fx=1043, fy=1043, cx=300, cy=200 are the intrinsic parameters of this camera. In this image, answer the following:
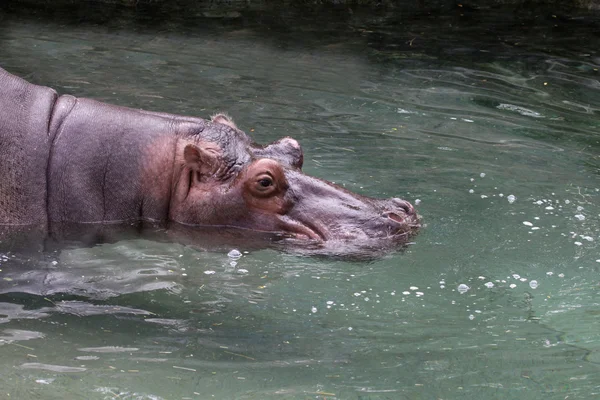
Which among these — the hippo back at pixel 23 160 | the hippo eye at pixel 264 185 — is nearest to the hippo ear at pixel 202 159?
the hippo eye at pixel 264 185

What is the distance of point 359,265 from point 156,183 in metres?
1.46

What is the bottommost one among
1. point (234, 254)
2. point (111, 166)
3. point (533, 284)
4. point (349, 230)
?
point (234, 254)

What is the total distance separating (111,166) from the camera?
6715 millimetres

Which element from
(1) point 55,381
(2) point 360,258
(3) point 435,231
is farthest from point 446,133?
(1) point 55,381

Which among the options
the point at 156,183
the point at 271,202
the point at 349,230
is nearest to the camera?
the point at 349,230

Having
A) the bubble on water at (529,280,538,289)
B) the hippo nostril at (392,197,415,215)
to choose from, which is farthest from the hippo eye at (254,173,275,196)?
the bubble on water at (529,280,538,289)

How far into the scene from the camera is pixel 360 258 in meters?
6.43

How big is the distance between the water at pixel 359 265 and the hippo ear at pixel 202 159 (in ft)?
1.78

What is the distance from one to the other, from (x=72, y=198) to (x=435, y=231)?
2.41 metres

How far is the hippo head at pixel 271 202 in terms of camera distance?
21.6 ft

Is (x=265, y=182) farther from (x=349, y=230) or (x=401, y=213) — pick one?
(x=401, y=213)

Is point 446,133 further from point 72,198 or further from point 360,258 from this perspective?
point 72,198

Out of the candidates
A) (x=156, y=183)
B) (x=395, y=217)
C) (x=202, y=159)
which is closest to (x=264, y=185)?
(x=202, y=159)

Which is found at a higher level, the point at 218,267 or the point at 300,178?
the point at 300,178
